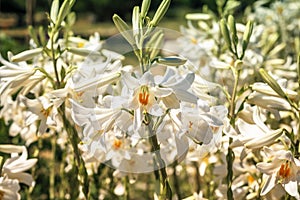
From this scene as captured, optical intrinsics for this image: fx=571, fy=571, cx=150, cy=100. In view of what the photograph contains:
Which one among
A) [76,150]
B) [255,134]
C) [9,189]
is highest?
[255,134]

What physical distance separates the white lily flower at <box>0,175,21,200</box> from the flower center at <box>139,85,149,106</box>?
60 cm

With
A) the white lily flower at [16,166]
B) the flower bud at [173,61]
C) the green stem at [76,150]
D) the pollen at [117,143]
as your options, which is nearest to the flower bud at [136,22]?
the flower bud at [173,61]

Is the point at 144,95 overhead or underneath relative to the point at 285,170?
overhead

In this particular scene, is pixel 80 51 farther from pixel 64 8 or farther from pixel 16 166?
pixel 16 166

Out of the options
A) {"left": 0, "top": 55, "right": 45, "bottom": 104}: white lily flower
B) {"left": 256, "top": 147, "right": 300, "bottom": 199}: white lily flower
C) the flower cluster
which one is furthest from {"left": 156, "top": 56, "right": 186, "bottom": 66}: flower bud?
{"left": 0, "top": 55, "right": 45, "bottom": 104}: white lily flower

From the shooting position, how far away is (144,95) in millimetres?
1630

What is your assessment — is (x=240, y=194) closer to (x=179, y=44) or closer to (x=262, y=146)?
(x=262, y=146)

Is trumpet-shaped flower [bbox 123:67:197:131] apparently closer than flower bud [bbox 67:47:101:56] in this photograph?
Yes

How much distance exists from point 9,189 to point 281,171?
0.90 m

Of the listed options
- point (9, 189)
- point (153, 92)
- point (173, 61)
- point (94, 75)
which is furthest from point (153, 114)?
point (9, 189)

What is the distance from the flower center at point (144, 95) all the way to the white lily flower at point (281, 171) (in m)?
0.40

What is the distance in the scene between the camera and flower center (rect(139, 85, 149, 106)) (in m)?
1.62

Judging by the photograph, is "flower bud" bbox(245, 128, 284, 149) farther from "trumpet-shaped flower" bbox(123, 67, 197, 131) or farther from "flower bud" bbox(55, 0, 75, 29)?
"flower bud" bbox(55, 0, 75, 29)

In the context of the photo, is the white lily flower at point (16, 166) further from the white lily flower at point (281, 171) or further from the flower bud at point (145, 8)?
the white lily flower at point (281, 171)
